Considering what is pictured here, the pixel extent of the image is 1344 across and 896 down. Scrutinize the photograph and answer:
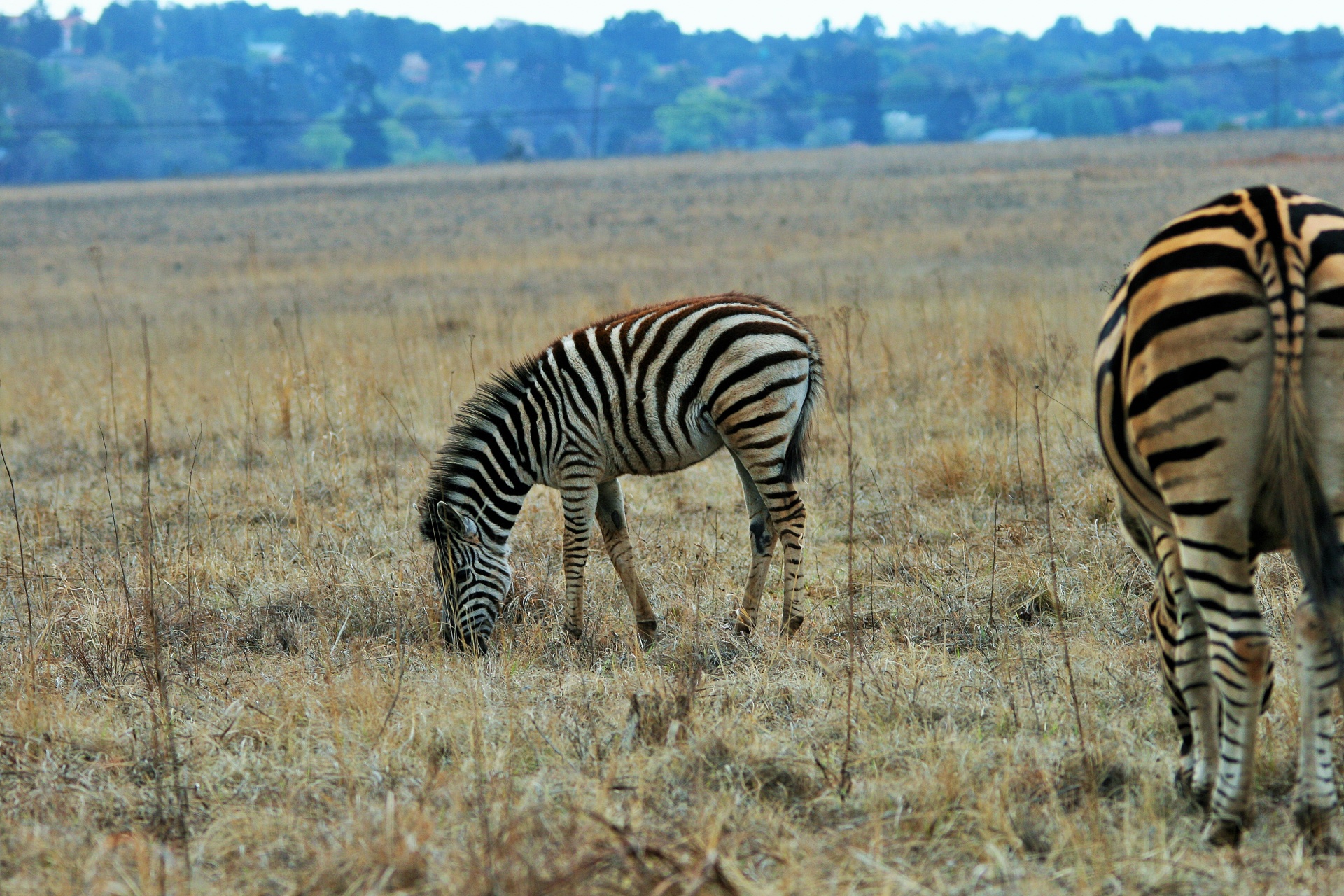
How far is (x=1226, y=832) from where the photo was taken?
3203 mm

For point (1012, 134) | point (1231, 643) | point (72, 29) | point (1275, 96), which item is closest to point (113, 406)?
point (1231, 643)

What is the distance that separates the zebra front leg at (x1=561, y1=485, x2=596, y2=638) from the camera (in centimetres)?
575

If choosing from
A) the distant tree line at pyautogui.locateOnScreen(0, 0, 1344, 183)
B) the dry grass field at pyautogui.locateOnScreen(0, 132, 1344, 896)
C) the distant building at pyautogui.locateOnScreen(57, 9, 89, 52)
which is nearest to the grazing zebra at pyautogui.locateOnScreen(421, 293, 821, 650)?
the dry grass field at pyautogui.locateOnScreen(0, 132, 1344, 896)

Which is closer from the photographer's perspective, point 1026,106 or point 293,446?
point 293,446

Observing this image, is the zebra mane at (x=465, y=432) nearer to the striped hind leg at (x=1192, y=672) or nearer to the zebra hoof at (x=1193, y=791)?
the striped hind leg at (x=1192, y=672)

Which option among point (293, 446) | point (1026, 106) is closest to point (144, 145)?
point (1026, 106)

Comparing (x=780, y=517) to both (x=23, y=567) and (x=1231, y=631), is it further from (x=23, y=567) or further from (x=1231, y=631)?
(x=23, y=567)

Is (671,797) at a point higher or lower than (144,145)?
lower

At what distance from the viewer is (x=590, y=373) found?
18.9 ft

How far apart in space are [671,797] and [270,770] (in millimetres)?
1459

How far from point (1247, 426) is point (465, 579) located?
3.83 meters

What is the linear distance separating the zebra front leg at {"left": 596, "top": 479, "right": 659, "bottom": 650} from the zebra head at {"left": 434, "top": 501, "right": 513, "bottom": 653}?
2.04 feet

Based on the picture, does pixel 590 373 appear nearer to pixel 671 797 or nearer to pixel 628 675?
pixel 628 675

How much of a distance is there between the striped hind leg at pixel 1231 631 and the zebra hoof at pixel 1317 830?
0.47 feet
